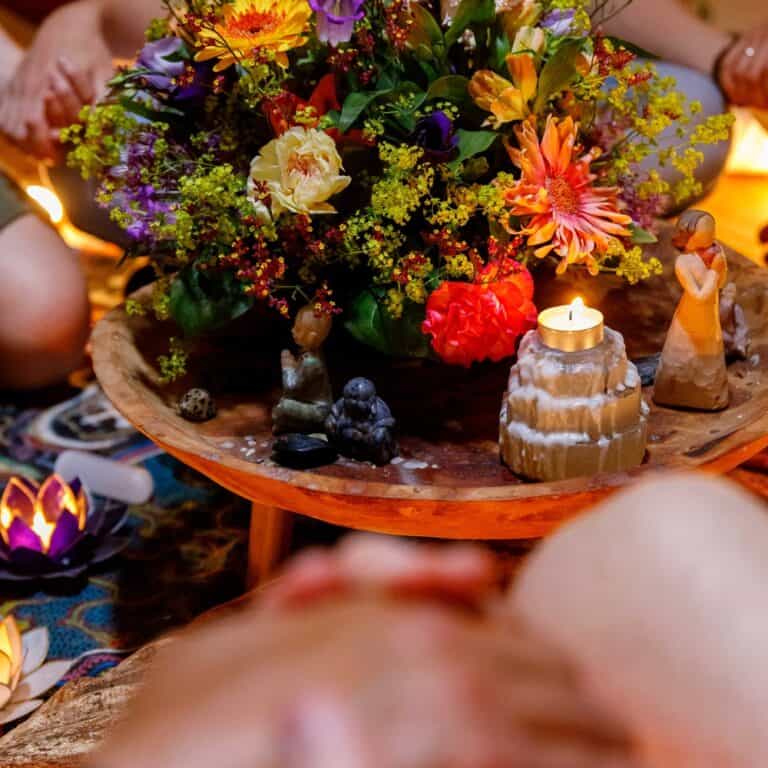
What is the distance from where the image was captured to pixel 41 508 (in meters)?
1.18

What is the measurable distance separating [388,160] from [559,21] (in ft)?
0.69

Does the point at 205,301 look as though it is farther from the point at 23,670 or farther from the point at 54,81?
the point at 54,81

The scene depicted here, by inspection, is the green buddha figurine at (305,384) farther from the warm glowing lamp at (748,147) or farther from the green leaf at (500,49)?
the warm glowing lamp at (748,147)

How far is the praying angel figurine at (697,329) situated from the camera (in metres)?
0.91

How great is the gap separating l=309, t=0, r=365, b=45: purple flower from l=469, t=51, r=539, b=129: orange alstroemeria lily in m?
0.12

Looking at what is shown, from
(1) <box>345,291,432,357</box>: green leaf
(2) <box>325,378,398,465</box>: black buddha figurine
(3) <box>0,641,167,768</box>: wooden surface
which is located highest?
(1) <box>345,291,432,357</box>: green leaf

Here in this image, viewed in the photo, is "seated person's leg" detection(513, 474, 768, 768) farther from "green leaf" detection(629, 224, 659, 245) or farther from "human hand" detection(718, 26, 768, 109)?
"human hand" detection(718, 26, 768, 109)

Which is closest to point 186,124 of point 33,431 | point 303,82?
point 303,82

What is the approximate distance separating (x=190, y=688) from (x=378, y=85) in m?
0.82

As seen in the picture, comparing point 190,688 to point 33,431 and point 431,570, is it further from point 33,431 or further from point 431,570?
point 33,431

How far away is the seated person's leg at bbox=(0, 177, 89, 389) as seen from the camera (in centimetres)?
155

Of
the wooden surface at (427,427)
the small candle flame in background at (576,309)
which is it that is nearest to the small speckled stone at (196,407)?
the wooden surface at (427,427)

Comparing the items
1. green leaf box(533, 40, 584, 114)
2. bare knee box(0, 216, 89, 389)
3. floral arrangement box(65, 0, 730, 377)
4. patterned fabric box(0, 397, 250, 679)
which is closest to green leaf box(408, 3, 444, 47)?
floral arrangement box(65, 0, 730, 377)

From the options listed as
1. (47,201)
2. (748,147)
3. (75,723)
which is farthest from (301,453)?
(748,147)
